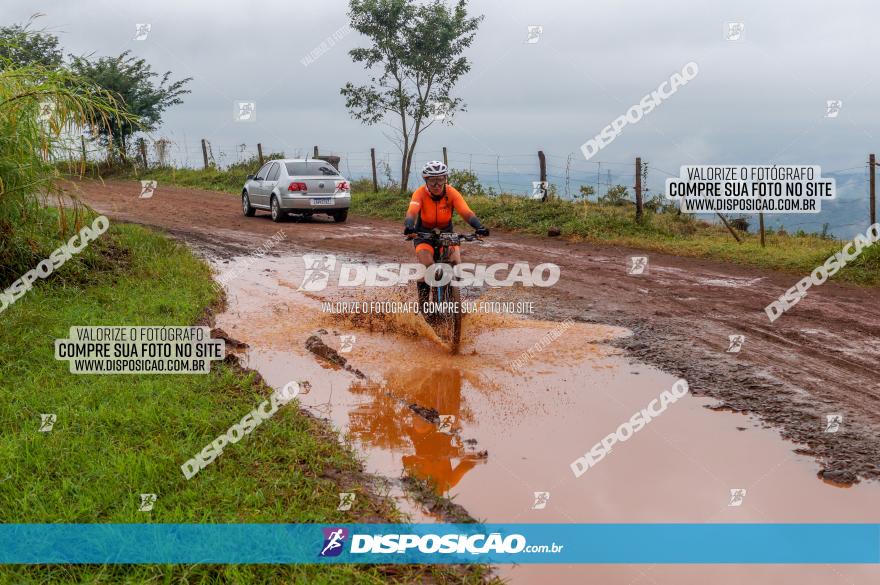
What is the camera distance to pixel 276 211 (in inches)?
758

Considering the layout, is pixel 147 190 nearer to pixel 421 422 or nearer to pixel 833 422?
pixel 421 422

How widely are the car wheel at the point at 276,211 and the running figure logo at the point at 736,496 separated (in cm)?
1578

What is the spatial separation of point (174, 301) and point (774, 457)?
7.21 meters

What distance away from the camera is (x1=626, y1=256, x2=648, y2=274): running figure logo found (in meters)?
12.6

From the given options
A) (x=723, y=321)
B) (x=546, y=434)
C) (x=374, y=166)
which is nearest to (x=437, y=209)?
(x=546, y=434)

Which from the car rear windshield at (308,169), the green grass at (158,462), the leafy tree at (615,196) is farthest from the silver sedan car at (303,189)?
the green grass at (158,462)

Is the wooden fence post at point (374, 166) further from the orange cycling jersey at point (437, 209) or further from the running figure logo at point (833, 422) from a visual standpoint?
the running figure logo at point (833, 422)

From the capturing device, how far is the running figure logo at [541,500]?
4.73 meters

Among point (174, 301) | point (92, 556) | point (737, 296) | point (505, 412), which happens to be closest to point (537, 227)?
point (737, 296)

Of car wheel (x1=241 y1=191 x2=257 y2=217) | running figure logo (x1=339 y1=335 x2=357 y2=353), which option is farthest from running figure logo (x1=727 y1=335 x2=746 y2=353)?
car wheel (x1=241 y1=191 x2=257 y2=217)

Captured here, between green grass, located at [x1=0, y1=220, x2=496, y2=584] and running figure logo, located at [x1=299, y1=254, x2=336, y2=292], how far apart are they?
173 inches

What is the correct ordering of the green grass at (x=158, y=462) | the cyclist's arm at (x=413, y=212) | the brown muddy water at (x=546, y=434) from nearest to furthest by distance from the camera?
the green grass at (x=158, y=462) < the brown muddy water at (x=546, y=434) < the cyclist's arm at (x=413, y=212)

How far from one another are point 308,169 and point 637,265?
9.51 metres

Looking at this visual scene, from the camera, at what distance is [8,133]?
26.6ft
